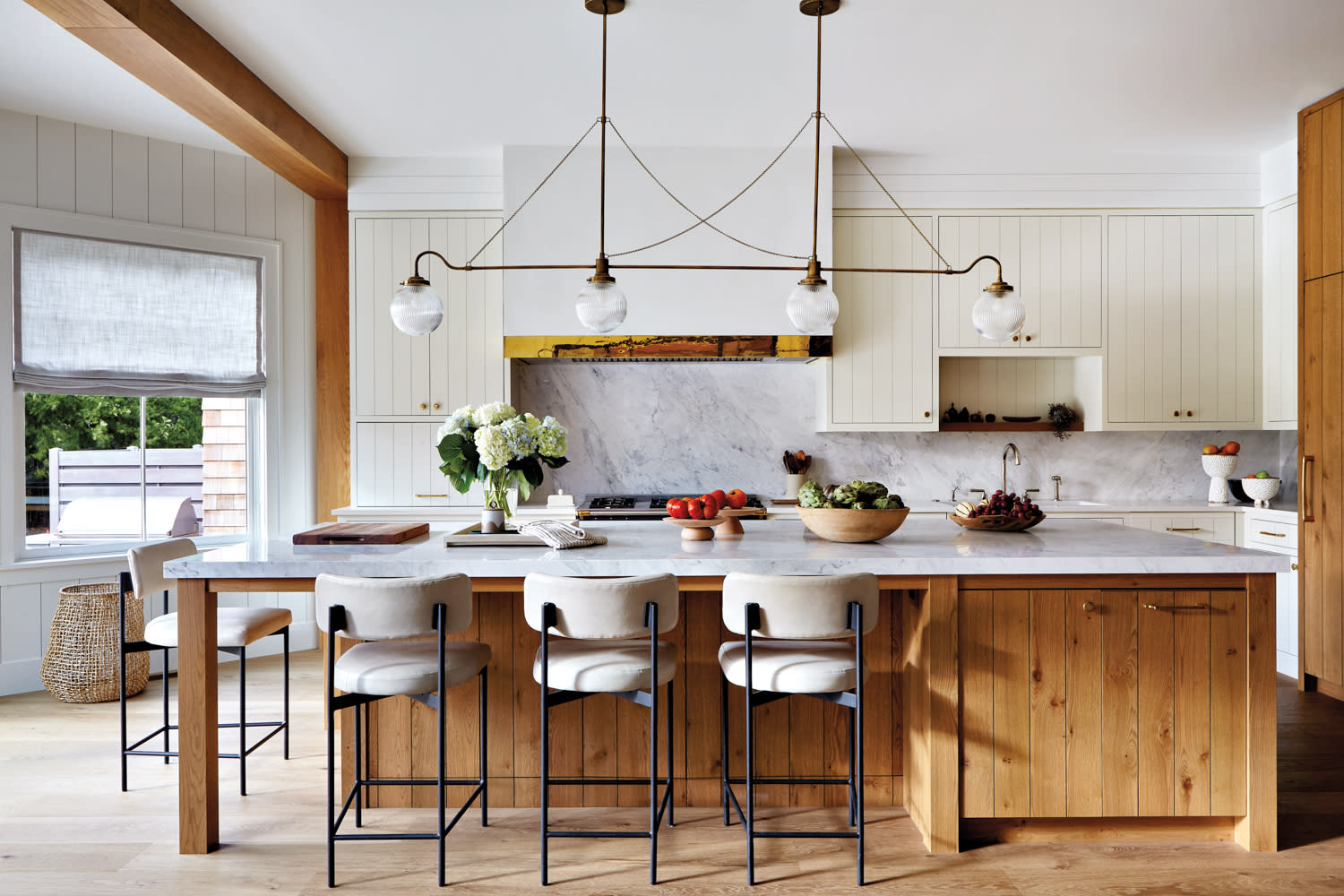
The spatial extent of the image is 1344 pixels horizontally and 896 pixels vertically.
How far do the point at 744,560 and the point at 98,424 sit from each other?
3620mm

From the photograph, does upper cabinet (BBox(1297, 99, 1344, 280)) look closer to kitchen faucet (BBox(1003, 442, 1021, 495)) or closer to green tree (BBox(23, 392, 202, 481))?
kitchen faucet (BBox(1003, 442, 1021, 495))

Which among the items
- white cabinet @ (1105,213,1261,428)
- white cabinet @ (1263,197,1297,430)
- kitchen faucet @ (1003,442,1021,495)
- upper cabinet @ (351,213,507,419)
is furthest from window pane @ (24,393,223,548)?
white cabinet @ (1263,197,1297,430)

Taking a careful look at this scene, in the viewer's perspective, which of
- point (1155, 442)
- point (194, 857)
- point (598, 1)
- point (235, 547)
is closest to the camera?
point (194, 857)

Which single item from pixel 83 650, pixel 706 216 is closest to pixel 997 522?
pixel 706 216

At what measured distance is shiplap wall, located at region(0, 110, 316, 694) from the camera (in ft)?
13.1

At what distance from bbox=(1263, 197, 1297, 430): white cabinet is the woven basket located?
5743mm

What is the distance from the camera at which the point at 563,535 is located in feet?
8.70

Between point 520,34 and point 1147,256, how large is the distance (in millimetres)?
3463

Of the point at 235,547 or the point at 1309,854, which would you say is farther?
the point at 235,547

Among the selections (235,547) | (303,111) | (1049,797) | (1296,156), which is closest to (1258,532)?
(1296,156)

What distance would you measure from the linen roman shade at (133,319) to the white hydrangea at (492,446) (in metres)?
2.53

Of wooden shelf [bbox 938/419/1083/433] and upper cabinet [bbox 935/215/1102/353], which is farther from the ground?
upper cabinet [bbox 935/215/1102/353]

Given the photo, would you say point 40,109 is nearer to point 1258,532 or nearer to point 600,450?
point 600,450

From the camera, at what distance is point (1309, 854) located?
247 centimetres
